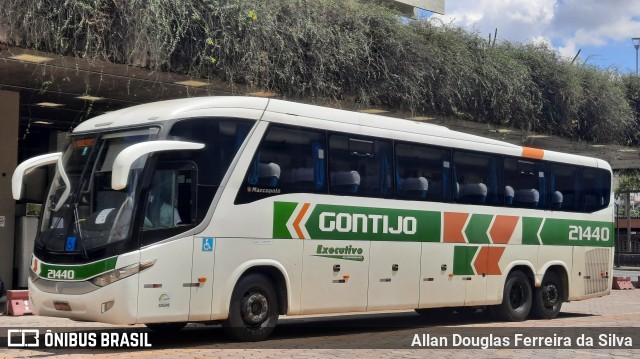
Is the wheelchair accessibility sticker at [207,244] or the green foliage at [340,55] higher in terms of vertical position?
the green foliage at [340,55]

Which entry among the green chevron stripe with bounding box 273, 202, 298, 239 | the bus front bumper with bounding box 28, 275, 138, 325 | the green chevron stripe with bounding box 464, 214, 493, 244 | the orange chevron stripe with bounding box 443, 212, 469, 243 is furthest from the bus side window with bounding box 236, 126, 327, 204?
the green chevron stripe with bounding box 464, 214, 493, 244

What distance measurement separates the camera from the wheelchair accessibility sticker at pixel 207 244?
40.3ft

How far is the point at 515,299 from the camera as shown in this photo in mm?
18422

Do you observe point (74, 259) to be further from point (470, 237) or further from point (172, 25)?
point (470, 237)

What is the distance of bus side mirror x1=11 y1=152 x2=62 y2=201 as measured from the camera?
12592 mm

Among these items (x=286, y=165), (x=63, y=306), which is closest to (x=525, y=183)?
(x=286, y=165)

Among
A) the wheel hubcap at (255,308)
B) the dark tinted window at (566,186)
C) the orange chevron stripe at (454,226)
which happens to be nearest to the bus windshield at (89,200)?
the wheel hubcap at (255,308)

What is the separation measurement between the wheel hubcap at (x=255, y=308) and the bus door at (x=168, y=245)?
737 millimetres

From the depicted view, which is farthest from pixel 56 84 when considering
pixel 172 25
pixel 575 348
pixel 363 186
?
pixel 575 348

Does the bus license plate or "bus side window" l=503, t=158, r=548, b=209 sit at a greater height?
"bus side window" l=503, t=158, r=548, b=209

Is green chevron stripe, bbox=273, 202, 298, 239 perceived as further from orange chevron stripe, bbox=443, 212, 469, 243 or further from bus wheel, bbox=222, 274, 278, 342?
orange chevron stripe, bbox=443, 212, 469, 243

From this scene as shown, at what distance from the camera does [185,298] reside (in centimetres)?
1201

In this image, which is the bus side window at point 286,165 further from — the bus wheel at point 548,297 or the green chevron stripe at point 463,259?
the bus wheel at point 548,297

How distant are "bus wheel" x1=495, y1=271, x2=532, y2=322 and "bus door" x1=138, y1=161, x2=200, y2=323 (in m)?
7.73
